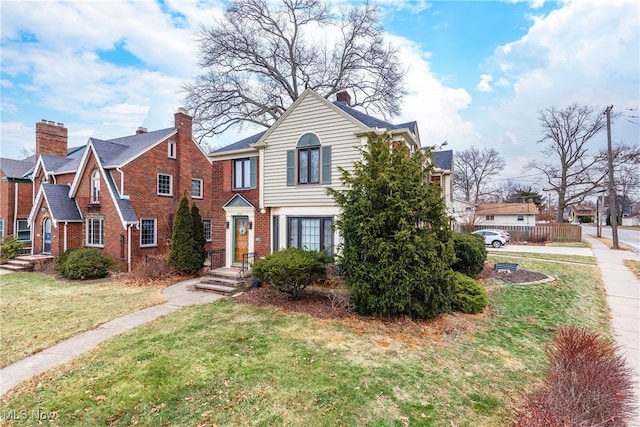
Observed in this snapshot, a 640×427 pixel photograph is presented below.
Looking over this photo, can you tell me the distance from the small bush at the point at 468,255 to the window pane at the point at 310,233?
16.2 ft

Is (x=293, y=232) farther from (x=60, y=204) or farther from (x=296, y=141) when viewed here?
(x=60, y=204)

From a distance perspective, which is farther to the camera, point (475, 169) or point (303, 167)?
point (475, 169)

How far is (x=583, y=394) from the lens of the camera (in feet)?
12.5

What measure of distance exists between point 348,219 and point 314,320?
264 centimetres

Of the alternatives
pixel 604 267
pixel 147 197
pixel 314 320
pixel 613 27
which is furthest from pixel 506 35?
pixel 147 197

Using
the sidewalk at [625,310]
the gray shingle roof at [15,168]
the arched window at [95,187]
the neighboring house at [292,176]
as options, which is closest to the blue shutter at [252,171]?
the neighboring house at [292,176]

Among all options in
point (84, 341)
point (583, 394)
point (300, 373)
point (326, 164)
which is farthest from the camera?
point (326, 164)

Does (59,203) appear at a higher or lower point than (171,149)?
lower

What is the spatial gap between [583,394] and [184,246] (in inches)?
497

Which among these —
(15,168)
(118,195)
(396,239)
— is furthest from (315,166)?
(15,168)

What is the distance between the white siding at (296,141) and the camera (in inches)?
401

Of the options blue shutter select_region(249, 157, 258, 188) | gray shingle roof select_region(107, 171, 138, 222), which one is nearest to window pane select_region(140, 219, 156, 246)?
gray shingle roof select_region(107, 171, 138, 222)

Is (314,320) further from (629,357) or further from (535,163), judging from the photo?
(535,163)

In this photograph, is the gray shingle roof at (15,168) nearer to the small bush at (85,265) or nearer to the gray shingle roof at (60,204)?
the gray shingle roof at (60,204)
